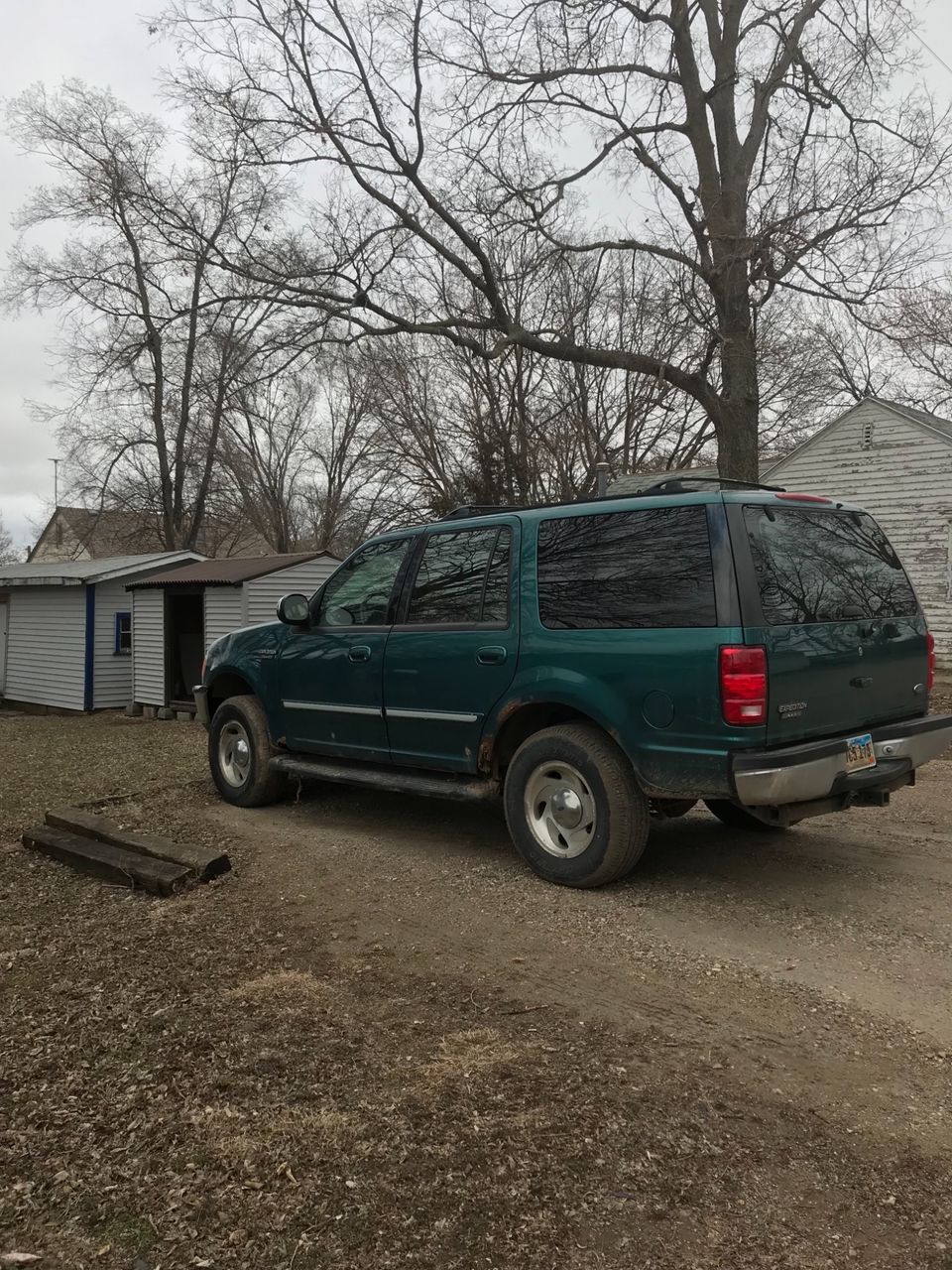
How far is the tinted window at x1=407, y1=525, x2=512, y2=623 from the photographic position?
514 cm

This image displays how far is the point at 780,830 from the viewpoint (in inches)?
231

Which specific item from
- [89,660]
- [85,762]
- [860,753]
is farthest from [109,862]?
[89,660]

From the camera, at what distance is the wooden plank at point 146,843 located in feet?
16.3

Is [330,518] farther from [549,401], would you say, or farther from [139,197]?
[139,197]

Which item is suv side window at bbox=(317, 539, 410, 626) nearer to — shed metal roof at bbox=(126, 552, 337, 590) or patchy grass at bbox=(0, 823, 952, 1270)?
patchy grass at bbox=(0, 823, 952, 1270)

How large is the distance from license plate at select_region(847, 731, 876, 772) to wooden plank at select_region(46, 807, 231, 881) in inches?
128

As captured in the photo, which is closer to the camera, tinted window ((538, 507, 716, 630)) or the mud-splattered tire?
tinted window ((538, 507, 716, 630))

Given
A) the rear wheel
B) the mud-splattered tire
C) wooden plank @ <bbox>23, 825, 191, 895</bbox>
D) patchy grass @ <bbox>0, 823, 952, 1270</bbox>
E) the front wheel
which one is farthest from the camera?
the mud-splattered tire

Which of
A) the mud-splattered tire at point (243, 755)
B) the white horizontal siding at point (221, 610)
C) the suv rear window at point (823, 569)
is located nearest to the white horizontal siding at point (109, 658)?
the white horizontal siding at point (221, 610)

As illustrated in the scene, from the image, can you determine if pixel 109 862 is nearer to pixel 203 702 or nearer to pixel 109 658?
pixel 203 702

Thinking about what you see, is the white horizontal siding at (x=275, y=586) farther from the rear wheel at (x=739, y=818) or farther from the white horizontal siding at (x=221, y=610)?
the rear wheel at (x=739, y=818)

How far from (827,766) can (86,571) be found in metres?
16.9

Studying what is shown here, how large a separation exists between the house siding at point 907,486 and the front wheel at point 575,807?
13951 millimetres

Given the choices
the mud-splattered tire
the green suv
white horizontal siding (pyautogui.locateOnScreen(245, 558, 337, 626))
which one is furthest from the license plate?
white horizontal siding (pyautogui.locateOnScreen(245, 558, 337, 626))
